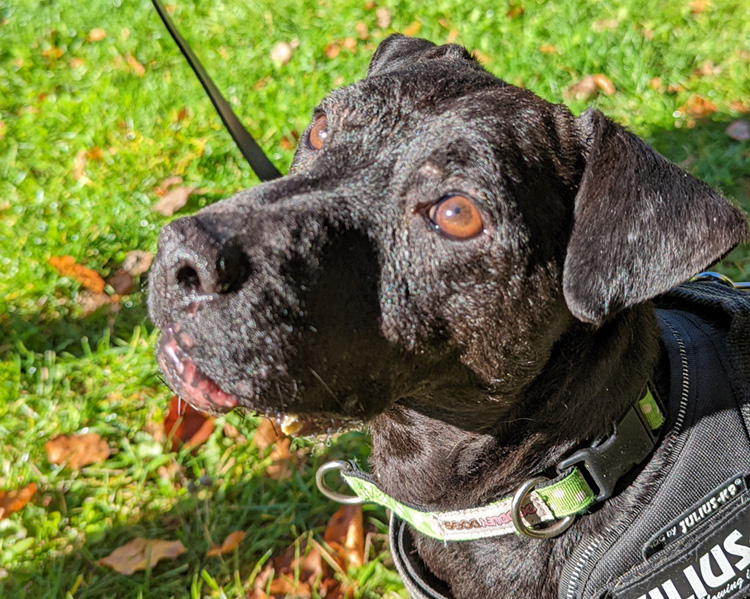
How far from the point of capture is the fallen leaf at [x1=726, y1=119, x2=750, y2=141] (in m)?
5.12

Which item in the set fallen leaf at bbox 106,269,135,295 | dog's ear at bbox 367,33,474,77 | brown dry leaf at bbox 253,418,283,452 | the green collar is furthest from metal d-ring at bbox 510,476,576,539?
fallen leaf at bbox 106,269,135,295

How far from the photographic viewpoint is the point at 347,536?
3.54 m

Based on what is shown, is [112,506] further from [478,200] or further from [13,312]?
[478,200]

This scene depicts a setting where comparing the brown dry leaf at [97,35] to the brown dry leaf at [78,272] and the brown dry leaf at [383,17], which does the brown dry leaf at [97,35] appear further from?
the brown dry leaf at [78,272]

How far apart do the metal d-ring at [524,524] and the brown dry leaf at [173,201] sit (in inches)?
137

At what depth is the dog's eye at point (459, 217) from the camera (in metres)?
2.10

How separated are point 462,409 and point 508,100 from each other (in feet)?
3.24

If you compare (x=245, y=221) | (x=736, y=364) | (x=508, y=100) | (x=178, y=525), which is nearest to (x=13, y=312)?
(x=178, y=525)

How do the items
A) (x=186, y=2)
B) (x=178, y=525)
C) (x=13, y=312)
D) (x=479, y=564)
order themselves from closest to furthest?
(x=479, y=564) → (x=178, y=525) → (x=13, y=312) → (x=186, y=2)

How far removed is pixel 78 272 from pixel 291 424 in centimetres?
304

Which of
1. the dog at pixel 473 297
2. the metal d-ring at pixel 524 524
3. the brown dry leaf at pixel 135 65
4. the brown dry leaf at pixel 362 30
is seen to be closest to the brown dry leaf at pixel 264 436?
the dog at pixel 473 297

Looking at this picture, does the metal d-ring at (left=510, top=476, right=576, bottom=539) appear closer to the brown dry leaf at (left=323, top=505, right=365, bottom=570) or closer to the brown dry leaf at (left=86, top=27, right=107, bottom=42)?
the brown dry leaf at (left=323, top=505, right=365, bottom=570)

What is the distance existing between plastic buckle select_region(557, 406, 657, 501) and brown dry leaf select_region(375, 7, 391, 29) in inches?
193

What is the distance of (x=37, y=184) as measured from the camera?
5.33 meters
